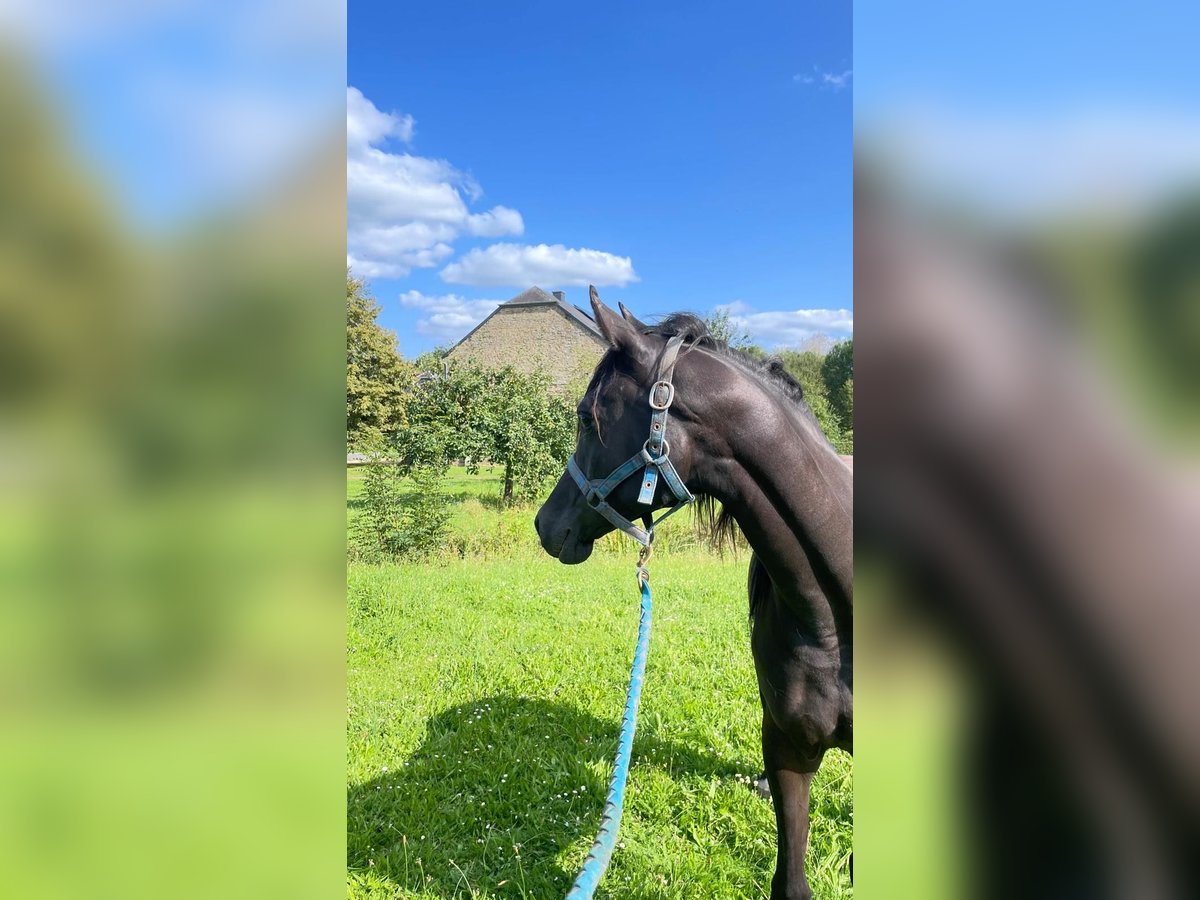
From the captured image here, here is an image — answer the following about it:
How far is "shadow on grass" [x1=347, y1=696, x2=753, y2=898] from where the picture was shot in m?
3.10

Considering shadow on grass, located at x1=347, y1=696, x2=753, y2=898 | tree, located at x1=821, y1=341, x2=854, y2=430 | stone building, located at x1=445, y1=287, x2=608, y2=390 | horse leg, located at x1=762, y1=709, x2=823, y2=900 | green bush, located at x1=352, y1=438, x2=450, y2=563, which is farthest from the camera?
stone building, located at x1=445, y1=287, x2=608, y2=390

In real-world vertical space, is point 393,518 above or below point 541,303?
below

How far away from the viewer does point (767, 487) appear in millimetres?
2307

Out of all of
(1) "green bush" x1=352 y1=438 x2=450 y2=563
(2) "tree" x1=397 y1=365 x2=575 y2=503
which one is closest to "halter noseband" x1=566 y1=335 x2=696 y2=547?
(1) "green bush" x1=352 y1=438 x2=450 y2=563

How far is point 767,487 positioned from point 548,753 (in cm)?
285

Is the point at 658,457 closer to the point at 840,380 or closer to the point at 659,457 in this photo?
the point at 659,457

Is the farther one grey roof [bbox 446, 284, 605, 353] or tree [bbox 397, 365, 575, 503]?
grey roof [bbox 446, 284, 605, 353]

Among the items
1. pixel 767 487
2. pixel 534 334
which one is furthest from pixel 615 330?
pixel 534 334

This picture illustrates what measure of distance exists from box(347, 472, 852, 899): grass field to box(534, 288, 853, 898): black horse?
710 millimetres

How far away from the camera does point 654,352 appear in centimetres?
259
